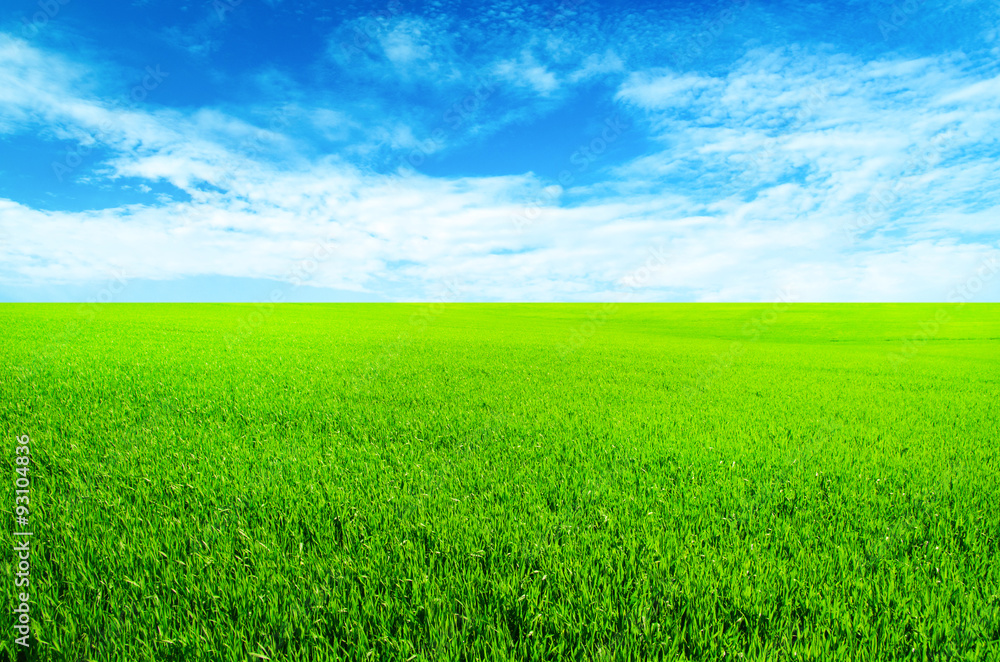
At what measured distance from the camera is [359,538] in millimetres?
3918

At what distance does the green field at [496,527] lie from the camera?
2826mm

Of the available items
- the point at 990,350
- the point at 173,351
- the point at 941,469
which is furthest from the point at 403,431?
the point at 990,350

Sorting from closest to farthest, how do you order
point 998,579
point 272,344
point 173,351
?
point 998,579, point 173,351, point 272,344

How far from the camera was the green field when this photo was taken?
111 inches

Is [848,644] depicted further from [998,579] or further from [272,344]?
[272,344]

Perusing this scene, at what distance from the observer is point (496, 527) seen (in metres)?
3.98

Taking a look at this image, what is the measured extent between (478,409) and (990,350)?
30.8 m

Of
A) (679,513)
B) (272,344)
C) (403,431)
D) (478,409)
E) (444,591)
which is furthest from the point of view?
(272,344)

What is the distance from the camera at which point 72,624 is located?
282 centimetres

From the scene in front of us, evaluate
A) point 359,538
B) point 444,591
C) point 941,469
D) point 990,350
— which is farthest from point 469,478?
point 990,350

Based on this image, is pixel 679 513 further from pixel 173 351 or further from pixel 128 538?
pixel 173 351

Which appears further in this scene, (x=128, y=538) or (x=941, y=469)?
(x=941, y=469)

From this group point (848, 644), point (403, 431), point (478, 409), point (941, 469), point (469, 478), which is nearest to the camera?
point (848, 644)

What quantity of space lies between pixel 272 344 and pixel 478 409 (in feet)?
51.6
